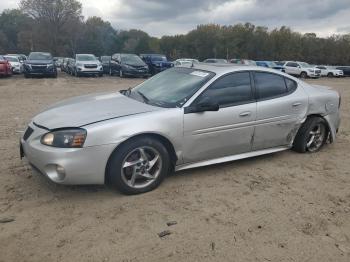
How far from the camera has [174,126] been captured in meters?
4.16

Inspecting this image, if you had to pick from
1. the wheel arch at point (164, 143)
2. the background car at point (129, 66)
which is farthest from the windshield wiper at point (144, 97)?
the background car at point (129, 66)

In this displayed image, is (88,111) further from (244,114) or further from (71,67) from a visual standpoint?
(71,67)

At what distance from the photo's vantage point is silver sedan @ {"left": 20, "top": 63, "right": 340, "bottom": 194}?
12.3 ft

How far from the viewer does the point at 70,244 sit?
3.07 m

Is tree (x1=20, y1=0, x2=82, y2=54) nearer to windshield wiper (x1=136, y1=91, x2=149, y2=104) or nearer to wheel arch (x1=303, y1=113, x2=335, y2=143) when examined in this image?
windshield wiper (x1=136, y1=91, x2=149, y2=104)

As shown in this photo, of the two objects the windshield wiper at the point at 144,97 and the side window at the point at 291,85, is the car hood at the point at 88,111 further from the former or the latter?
the side window at the point at 291,85

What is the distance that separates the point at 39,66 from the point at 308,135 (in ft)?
62.7

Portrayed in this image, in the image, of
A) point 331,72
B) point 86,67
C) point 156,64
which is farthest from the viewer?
point 331,72

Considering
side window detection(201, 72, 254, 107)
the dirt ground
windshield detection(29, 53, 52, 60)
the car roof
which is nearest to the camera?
the dirt ground

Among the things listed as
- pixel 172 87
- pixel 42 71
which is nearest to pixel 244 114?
pixel 172 87

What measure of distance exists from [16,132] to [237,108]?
4.27 m

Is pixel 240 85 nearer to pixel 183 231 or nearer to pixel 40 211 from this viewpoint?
pixel 183 231

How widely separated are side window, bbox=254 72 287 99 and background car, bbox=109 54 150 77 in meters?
19.5

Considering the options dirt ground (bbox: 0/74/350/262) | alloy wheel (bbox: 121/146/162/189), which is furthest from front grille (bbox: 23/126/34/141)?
→ alloy wheel (bbox: 121/146/162/189)
